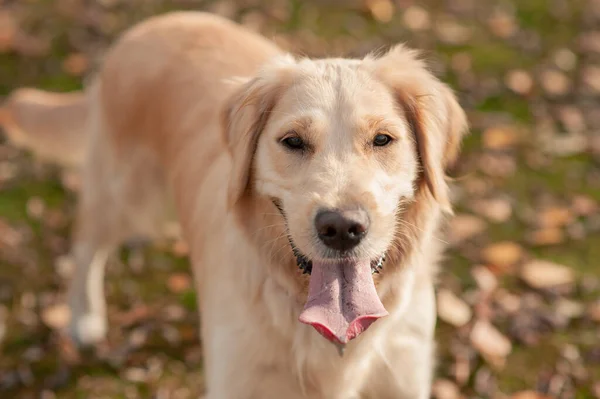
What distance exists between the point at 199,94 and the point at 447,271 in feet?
6.14

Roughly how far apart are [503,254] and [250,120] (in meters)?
2.39

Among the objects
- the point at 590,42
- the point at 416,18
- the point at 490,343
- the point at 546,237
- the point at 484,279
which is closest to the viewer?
the point at 490,343

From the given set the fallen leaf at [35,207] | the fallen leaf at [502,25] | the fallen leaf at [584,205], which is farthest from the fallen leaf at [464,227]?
the fallen leaf at [35,207]

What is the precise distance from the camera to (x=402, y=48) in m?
2.86

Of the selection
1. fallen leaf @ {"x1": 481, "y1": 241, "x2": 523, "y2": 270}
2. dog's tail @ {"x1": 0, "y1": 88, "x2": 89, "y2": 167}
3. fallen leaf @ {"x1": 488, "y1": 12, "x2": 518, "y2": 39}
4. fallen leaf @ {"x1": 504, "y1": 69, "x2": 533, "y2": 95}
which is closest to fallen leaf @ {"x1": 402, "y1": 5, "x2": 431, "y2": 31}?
fallen leaf @ {"x1": 488, "y1": 12, "x2": 518, "y2": 39}

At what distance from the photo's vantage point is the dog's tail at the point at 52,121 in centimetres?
423

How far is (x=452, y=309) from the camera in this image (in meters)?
4.09

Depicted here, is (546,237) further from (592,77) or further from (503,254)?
(592,77)

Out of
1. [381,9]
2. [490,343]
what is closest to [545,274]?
[490,343]

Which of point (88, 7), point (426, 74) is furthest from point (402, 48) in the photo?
point (88, 7)

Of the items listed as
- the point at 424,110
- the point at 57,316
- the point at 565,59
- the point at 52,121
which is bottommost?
the point at 57,316

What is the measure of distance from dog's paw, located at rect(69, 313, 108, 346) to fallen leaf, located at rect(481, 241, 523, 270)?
7.44 feet

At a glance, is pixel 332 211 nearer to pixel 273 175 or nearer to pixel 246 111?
pixel 273 175

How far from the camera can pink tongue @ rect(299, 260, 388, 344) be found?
240 centimetres
